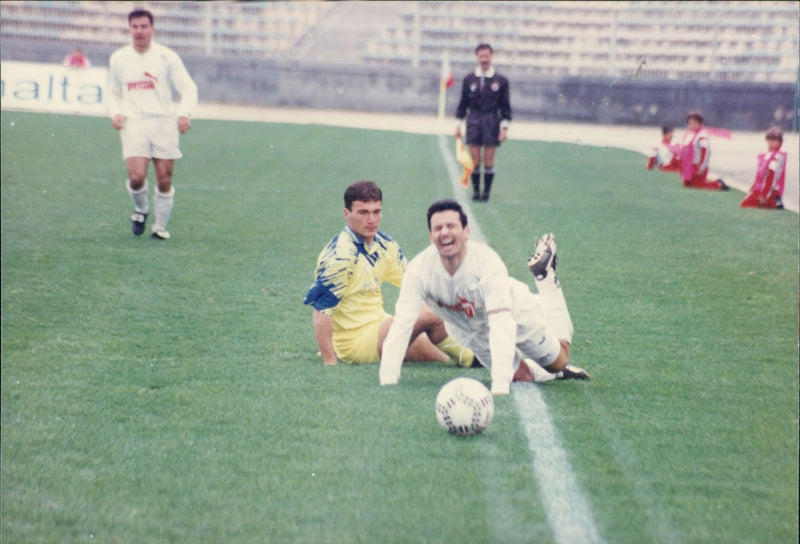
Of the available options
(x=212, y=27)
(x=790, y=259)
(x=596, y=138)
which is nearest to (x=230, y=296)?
(x=790, y=259)

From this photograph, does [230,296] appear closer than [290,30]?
Yes

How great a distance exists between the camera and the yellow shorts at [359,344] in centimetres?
564

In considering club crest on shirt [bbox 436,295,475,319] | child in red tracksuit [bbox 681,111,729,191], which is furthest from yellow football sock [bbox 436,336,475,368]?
child in red tracksuit [bbox 681,111,729,191]

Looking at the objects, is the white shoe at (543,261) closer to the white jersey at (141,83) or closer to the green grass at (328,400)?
the green grass at (328,400)

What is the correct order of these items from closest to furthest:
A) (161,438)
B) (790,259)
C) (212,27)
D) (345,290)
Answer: (161,438) → (345,290) → (790,259) → (212,27)

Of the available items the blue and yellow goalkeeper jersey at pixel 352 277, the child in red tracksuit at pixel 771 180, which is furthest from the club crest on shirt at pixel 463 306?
the child in red tracksuit at pixel 771 180

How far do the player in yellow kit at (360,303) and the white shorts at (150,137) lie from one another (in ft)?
13.9

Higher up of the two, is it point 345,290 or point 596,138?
point 345,290

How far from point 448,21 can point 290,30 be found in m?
5.60

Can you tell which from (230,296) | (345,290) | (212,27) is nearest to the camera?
(345,290)

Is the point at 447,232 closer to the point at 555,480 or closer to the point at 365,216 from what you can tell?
the point at 365,216

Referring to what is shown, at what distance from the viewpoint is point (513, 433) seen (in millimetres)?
4453

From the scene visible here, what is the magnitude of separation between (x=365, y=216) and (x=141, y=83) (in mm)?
4823

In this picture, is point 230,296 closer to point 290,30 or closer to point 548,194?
point 548,194
